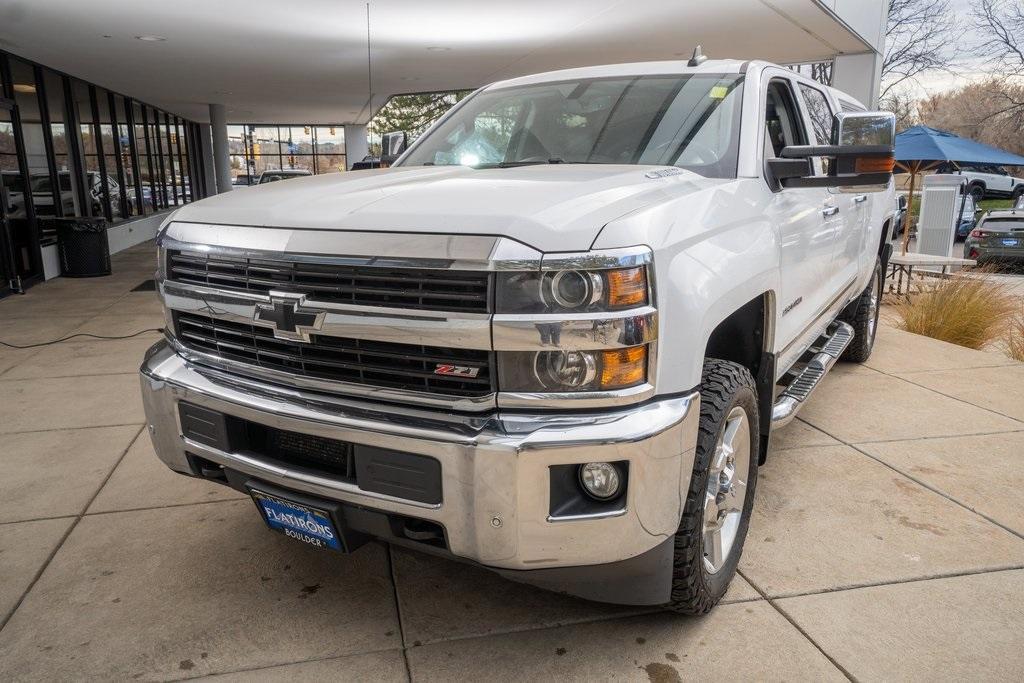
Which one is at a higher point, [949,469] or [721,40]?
[721,40]

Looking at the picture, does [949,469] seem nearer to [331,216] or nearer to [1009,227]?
[331,216]

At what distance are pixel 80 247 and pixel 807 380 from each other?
11.4 meters

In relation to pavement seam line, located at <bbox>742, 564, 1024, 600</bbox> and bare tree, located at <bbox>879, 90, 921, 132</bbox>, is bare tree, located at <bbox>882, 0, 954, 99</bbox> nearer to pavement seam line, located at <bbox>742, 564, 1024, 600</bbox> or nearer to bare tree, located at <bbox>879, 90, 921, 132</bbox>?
bare tree, located at <bbox>879, 90, 921, 132</bbox>

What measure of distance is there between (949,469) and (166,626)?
3.73 meters

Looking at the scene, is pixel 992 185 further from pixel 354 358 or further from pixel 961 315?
pixel 354 358

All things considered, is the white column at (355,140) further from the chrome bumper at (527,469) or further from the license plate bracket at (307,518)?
the chrome bumper at (527,469)

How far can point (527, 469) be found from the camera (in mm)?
1971

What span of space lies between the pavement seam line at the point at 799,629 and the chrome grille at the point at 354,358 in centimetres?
143

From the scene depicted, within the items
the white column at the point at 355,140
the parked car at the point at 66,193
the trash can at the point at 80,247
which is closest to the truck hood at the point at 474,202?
the trash can at the point at 80,247

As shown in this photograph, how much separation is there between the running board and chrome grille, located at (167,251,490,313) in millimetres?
1657

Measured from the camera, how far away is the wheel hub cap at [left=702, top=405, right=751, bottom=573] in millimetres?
2528

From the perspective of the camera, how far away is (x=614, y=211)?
213 cm

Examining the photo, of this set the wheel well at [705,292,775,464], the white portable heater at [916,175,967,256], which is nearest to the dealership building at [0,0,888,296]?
the white portable heater at [916,175,967,256]

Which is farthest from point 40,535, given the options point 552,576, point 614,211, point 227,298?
point 614,211
